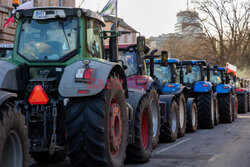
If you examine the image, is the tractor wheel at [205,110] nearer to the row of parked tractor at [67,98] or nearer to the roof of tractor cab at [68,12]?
the row of parked tractor at [67,98]

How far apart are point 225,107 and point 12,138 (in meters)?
14.9

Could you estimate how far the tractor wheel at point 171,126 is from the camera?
37.0 feet

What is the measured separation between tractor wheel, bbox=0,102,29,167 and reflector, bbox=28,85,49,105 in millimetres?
1011

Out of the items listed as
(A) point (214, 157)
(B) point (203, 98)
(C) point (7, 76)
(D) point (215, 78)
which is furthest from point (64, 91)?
(D) point (215, 78)

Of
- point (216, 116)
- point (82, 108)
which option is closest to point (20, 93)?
point (82, 108)

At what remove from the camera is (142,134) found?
830 centimetres

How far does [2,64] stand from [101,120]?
1.55 metres

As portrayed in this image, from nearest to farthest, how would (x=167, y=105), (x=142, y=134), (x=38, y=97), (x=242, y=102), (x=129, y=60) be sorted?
(x=38, y=97) → (x=142, y=134) → (x=129, y=60) → (x=167, y=105) → (x=242, y=102)

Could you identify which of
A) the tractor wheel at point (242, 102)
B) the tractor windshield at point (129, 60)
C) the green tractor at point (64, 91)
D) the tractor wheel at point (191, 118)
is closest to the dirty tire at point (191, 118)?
the tractor wheel at point (191, 118)

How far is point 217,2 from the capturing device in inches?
1780

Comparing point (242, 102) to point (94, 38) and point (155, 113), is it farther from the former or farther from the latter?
point (94, 38)

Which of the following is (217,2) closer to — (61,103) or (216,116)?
(216,116)

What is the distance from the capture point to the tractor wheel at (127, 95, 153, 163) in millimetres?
7645

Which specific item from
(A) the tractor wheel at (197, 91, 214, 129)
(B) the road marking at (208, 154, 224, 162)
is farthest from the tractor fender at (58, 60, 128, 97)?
(A) the tractor wheel at (197, 91, 214, 129)
